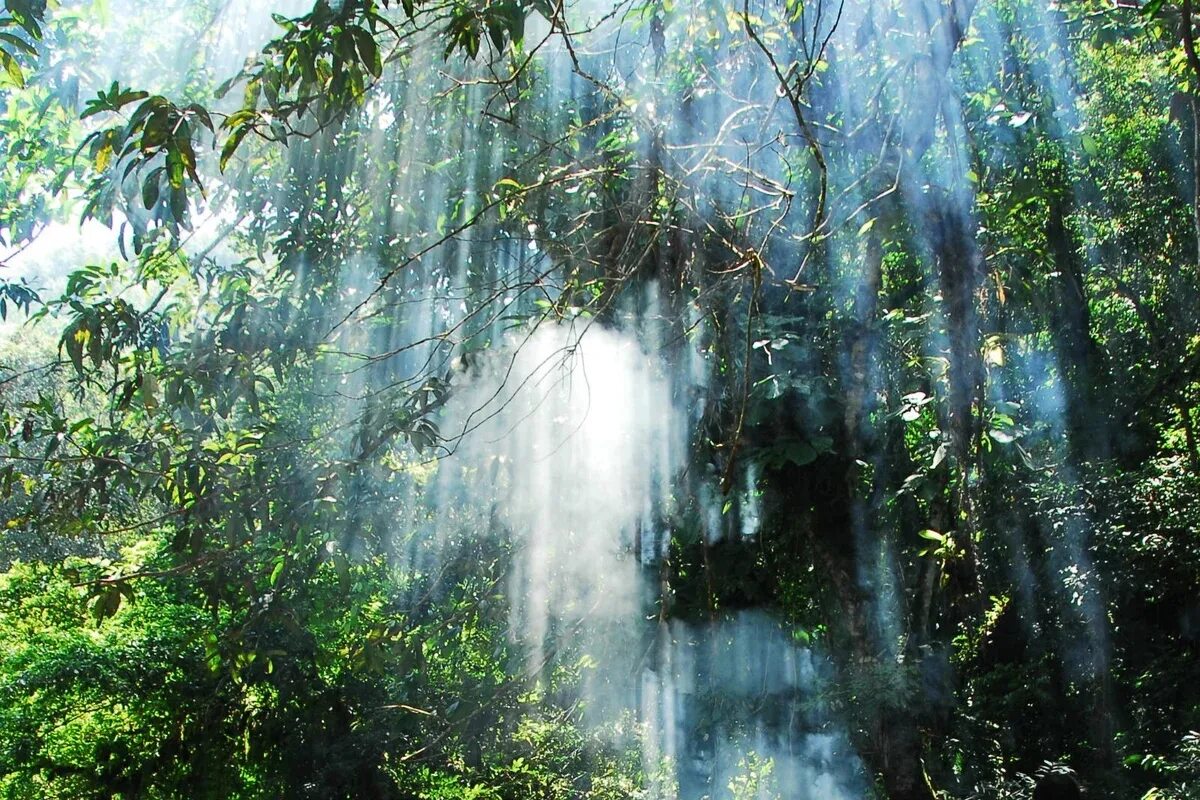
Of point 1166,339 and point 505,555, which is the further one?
point 1166,339

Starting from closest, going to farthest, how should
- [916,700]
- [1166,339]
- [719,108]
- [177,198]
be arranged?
[177,198] < [916,700] < [719,108] < [1166,339]

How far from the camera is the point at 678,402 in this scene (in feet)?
12.6

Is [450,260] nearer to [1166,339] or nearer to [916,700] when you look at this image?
[916,700]

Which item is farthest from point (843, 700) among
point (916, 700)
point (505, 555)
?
point (505, 555)

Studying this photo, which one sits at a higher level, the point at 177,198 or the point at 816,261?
the point at 816,261

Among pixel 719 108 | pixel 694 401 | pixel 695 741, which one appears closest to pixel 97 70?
pixel 719 108

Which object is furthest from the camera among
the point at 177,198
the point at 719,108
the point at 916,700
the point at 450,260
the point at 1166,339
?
the point at 1166,339

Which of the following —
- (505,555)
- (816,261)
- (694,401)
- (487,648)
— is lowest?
(487,648)

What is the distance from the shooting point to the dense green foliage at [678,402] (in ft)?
10.6

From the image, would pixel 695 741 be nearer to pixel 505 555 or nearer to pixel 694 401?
pixel 505 555

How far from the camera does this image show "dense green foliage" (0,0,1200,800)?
10.6 feet

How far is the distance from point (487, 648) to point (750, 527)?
1388 mm

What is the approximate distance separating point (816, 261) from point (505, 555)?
5.86ft

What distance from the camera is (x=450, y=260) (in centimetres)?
409
